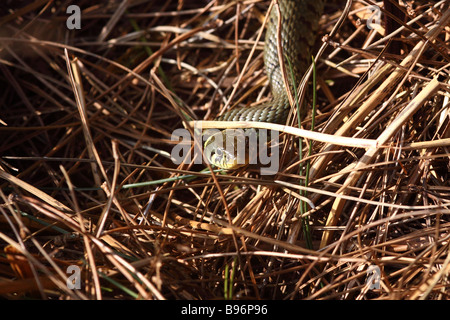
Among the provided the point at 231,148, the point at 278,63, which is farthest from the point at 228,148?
the point at 278,63

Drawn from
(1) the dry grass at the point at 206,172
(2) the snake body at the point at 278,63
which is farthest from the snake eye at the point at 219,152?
(1) the dry grass at the point at 206,172

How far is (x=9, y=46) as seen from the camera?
9.21 ft

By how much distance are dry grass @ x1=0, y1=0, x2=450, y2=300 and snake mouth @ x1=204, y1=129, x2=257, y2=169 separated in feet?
0.25

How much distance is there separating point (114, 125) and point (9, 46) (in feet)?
2.90

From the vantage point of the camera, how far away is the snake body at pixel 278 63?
2418mm

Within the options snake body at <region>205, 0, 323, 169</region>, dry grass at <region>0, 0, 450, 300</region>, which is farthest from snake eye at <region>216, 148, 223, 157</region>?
dry grass at <region>0, 0, 450, 300</region>

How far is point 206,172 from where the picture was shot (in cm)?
204

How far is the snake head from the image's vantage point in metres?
2.24

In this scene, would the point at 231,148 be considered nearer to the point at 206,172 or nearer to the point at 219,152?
the point at 219,152

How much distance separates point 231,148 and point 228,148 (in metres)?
0.02

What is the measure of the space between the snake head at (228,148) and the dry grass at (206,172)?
0.07 metres

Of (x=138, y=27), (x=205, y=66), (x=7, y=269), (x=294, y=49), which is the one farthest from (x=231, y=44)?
(x=7, y=269)

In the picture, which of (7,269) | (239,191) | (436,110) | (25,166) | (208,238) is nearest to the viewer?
(7,269)

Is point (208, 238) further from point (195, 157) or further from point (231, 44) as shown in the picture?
point (231, 44)
